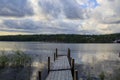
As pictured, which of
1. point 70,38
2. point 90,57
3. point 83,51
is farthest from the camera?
point 70,38

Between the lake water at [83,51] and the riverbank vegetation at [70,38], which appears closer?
the lake water at [83,51]

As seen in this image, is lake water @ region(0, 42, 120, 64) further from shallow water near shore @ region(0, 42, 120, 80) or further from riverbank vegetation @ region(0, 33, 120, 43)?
riverbank vegetation @ region(0, 33, 120, 43)

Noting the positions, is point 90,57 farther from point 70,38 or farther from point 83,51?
point 70,38

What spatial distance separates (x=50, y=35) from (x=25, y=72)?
130283mm

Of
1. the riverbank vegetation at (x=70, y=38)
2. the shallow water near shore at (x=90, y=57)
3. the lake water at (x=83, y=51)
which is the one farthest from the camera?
the riverbank vegetation at (x=70, y=38)

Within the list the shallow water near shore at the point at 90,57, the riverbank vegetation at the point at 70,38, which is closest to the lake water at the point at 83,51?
the shallow water near shore at the point at 90,57

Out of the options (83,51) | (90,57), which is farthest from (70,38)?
(90,57)

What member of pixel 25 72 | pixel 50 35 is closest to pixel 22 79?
pixel 25 72

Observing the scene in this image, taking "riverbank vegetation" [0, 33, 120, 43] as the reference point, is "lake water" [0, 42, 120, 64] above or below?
below

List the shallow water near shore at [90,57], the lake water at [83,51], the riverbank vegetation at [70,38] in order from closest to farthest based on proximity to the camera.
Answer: the shallow water near shore at [90,57], the lake water at [83,51], the riverbank vegetation at [70,38]

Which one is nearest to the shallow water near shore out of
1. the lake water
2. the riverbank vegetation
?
the lake water

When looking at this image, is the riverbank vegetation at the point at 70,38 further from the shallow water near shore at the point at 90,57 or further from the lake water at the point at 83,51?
the shallow water near shore at the point at 90,57

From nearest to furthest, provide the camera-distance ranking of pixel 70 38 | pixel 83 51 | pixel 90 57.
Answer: pixel 90 57 < pixel 83 51 < pixel 70 38

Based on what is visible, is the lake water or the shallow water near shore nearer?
the shallow water near shore
